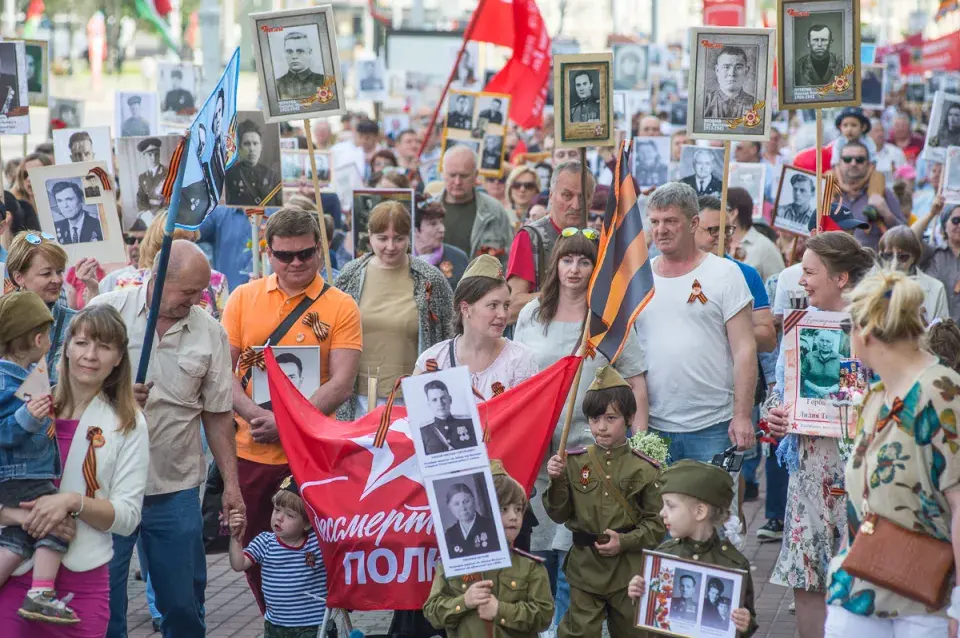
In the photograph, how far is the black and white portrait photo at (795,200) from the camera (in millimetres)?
10047

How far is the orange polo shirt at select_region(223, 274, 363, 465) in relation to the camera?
21.3 feet

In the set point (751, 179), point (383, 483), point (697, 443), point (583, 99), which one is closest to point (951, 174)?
point (751, 179)

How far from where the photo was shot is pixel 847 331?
5918 mm

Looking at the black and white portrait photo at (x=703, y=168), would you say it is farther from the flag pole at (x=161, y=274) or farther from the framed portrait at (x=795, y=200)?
the flag pole at (x=161, y=274)

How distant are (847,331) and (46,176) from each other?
4925 mm

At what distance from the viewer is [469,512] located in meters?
4.90

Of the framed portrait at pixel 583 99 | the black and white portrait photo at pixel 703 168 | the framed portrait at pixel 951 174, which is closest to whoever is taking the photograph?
the framed portrait at pixel 583 99

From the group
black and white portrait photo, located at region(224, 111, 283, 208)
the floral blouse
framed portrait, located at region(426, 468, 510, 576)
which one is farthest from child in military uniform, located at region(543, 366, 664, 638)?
black and white portrait photo, located at region(224, 111, 283, 208)

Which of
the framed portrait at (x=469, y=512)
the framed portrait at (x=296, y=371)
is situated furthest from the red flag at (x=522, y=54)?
the framed portrait at (x=469, y=512)

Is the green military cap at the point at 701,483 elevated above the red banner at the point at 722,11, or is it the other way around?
the red banner at the point at 722,11

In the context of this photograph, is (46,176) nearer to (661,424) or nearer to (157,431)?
(157,431)

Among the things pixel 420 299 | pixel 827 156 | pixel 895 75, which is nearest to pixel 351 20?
pixel 895 75

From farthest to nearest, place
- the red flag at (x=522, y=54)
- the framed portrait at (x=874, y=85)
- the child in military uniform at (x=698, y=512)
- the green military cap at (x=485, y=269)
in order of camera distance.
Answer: the framed portrait at (x=874, y=85), the red flag at (x=522, y=54), the green military cap at (x=485, y=269), the child in military uniform at (x=698, y=512)

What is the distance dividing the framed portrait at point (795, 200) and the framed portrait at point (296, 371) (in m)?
4.70
